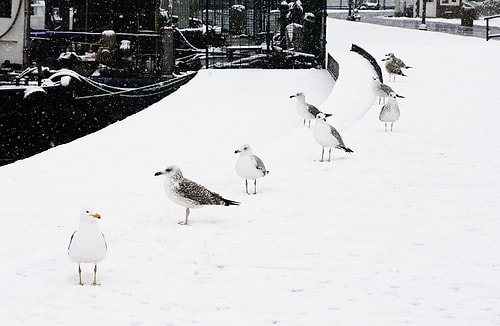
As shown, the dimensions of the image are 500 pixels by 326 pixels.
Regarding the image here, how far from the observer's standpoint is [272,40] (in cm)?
3022

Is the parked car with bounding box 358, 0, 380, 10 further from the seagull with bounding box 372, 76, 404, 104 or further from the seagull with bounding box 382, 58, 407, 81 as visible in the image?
the seagull with bounding box 372, 76, 404, 104

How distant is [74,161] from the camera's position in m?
13.7

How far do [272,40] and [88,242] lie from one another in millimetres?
24661

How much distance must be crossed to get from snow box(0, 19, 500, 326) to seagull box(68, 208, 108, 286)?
0.20 meters

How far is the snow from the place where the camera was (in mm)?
5770

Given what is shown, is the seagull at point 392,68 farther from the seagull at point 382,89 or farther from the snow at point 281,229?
the seagull at point 382,89

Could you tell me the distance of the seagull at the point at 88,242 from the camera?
6.16 m

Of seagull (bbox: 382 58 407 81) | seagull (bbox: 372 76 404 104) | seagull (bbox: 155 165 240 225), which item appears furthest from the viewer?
seagull (bbox: 382 58 407 81)

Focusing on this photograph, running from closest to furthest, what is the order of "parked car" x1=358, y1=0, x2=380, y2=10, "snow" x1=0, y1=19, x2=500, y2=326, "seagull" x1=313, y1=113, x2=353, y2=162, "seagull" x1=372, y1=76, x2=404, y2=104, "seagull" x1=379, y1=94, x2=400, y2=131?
"snow" x1=0, y1=19, x2=500, y2=326, "seagull" x1=313, y1=113, x2=353, y2=162, "seagull" x1=379, y1=94, x2=400, y2=131, "seagull" x1=372, y1=76, x2=404, y2=104, "parked car" x1=358, y1=0, x2=380, y2=10

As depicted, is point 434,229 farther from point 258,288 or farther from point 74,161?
point 74,161

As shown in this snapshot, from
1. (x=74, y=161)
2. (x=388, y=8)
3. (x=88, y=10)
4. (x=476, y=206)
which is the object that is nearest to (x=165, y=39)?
(x=88, y=10)

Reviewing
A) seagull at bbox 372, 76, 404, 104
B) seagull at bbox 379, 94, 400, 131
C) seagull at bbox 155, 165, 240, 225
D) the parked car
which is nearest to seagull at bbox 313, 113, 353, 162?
seagull at bbox 379, 94, 400, 131

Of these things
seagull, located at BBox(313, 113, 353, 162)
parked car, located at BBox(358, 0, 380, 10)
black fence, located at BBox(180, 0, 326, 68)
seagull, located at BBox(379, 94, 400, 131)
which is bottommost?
seagull, located at BBox(313, 113, 353, 162)

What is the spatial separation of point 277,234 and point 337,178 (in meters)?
2.59
